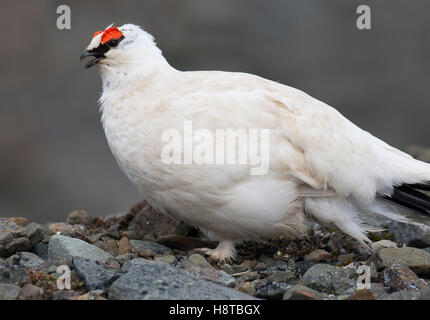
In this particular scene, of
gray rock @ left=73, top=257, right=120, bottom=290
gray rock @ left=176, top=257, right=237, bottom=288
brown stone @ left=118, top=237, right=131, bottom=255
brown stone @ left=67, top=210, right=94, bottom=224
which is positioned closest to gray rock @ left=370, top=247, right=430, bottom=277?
gray rock @ left=176, top=257, right=237, bottom=288

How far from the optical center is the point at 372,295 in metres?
4.79

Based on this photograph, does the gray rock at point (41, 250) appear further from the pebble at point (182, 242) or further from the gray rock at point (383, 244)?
the gray rock at point (383, 244)

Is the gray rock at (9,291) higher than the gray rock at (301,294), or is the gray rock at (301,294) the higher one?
the gray rock at (9,291)

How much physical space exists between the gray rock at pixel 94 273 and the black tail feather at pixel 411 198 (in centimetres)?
299

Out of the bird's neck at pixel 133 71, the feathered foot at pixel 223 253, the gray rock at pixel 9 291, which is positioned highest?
the bird's neck at pixel 133 71

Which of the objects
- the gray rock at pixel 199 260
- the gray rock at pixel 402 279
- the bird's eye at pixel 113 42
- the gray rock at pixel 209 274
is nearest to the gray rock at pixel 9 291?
the gray rock at pixel 209 274

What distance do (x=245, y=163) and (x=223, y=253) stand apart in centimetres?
117

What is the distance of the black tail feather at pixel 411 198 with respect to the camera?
21.2 feet

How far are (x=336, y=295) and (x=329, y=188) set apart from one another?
4.27 ft

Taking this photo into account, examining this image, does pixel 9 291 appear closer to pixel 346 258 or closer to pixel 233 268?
pixel 233 268

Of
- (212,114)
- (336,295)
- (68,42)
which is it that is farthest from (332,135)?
(68,42)

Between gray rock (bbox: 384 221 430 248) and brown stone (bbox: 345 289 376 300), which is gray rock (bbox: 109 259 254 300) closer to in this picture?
brown stone (bbox: 345 289 376 300)

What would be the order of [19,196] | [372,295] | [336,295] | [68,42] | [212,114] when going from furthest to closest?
[68,42], [19,196], [212,114], [336,295], [372,295]

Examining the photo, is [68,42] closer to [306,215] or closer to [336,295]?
[306,215]
